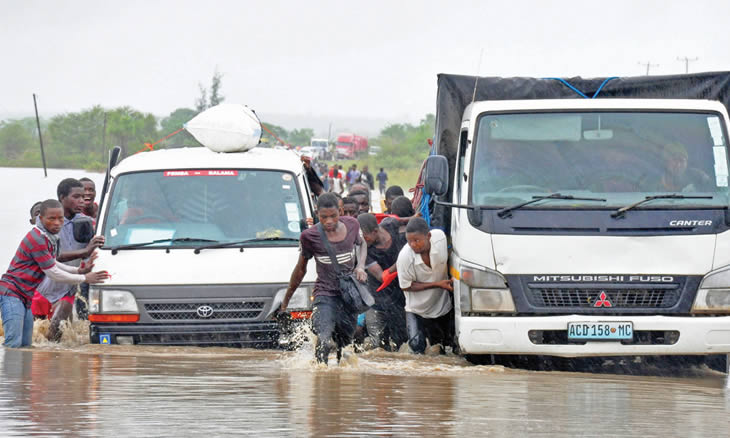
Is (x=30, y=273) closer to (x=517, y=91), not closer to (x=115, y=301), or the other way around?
(x=115, y=301)

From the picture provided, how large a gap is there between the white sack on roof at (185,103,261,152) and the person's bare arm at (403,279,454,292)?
2.19m

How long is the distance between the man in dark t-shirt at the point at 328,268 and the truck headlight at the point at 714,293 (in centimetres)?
236

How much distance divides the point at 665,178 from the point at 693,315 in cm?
104

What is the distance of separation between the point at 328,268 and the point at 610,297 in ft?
6.58

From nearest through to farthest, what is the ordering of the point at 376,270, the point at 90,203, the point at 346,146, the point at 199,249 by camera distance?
the point at 199,249
the point at 376,270
the point at 90,203
the point at 346,146

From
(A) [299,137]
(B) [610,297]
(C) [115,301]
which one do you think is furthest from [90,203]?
(A) [299,137]

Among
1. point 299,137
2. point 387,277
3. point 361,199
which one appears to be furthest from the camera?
point 299,137

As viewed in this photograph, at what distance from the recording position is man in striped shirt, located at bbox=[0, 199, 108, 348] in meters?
8.86

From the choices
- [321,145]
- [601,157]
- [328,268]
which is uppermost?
[321,145]

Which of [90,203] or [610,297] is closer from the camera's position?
[610,297]

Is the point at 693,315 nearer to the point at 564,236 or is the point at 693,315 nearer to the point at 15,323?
the point at 564,236

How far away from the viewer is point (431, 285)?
8734mm

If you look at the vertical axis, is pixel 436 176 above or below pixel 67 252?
above

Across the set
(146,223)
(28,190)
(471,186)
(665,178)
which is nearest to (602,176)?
(665,178)
